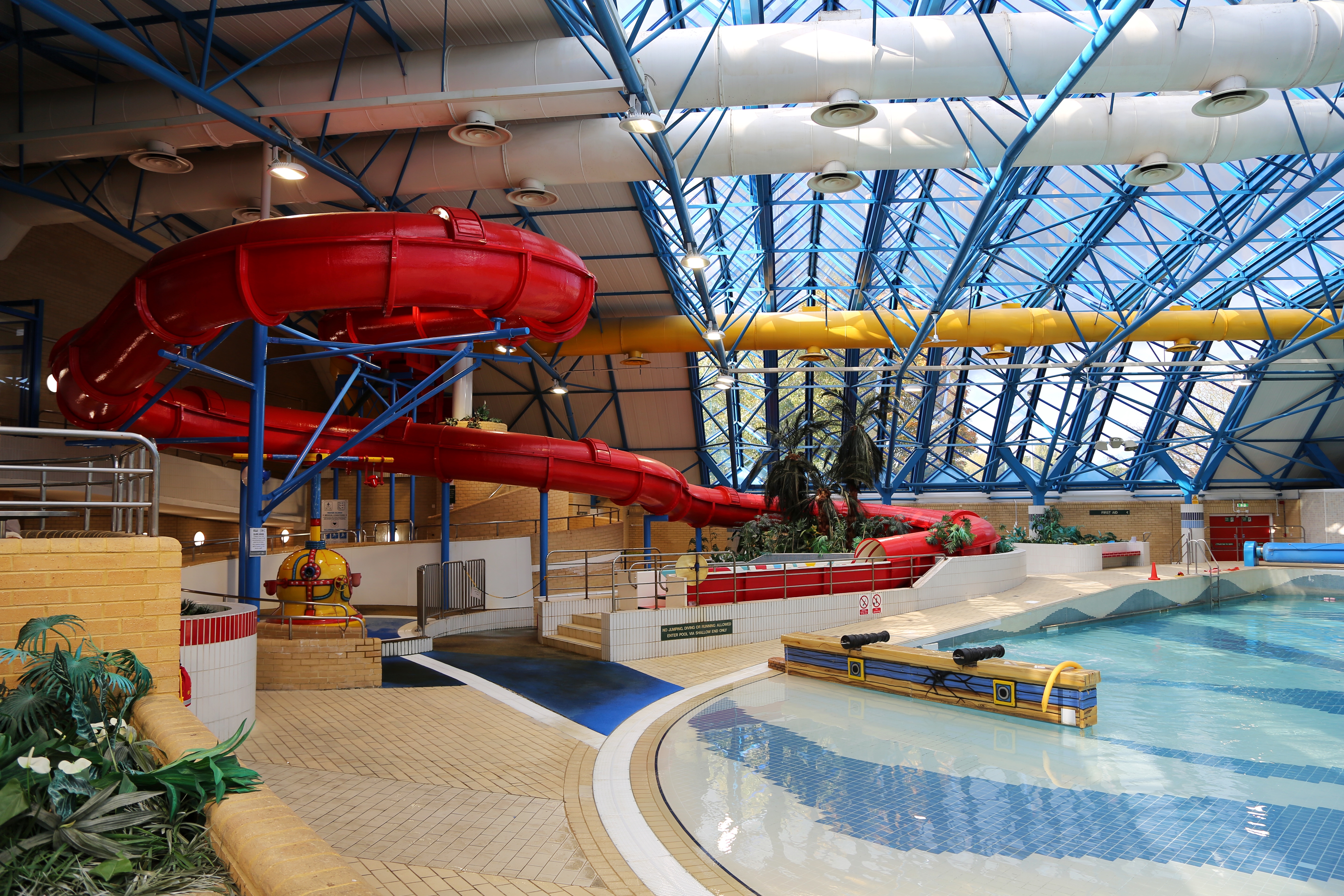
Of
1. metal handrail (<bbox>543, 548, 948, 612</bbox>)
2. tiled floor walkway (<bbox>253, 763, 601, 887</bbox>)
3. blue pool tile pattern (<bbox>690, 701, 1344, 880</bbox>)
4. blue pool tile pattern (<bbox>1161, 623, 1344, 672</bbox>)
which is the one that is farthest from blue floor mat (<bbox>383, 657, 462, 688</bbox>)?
blue pool tile pattern (<bbox>1161, 623, 1344, 672</bbox>)

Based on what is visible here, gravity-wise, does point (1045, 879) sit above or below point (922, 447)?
below

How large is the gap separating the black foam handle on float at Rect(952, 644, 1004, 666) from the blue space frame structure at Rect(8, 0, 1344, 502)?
656 centimetres

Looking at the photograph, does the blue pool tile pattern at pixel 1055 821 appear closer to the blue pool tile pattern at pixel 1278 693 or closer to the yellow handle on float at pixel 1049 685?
the yellow handle on float at pixel 1049 685

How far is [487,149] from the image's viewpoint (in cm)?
1302

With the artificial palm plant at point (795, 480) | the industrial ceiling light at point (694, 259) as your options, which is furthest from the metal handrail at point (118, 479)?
the artificial palm plant at point (795, 480)

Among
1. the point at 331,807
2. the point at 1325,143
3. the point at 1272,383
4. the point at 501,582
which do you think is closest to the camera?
the point at 331,807

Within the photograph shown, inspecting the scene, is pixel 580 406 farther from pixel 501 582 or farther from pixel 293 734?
pixel 293 734

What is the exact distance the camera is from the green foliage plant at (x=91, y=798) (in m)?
3.27

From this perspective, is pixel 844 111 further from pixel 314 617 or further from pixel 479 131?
pixel 314 617

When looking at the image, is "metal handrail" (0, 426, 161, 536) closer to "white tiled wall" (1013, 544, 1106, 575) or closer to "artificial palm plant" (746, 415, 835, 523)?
"artificial palm plant" (746, 415, 835, 523)

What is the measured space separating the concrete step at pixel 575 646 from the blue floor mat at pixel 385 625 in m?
2.56

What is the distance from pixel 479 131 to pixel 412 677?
7.30 m

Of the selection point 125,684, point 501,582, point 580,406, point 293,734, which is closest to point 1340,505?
point 580,406

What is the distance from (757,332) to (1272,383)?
19.5 metres
